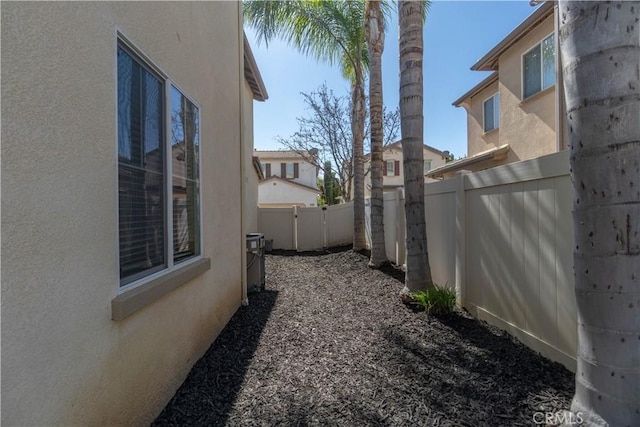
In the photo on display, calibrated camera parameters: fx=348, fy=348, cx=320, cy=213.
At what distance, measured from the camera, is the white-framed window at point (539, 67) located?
8.48m

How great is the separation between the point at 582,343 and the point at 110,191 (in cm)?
311

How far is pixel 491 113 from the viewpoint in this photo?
482 inches

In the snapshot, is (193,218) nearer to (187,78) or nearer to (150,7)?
(187,78)

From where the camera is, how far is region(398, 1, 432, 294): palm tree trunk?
521cm

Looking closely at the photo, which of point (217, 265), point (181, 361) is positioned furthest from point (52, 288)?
point (217, 265)

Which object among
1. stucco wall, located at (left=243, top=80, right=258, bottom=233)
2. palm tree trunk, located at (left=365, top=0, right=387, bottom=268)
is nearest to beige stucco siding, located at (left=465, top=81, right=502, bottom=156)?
palm tree trunk, located at (left=365, top=0, right=387, bottom=268)

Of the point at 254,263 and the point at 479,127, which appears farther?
the point at 479,127

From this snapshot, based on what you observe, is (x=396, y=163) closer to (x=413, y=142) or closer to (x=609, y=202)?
(x=413, y=142)

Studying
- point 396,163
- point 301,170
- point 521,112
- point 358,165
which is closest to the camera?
point 521,112

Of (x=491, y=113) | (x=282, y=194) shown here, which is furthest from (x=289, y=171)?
(x=491, y=113)

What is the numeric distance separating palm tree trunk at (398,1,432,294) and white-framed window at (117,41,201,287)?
A: 312cm

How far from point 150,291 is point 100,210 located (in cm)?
76

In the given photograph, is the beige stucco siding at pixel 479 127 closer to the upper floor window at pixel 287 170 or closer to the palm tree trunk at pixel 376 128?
the palm tree trunk at pixel 376 128

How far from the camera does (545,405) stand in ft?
8.75
